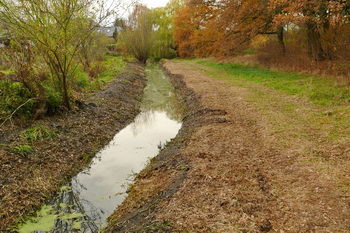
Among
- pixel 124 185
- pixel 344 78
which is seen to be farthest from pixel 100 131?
pixel 344 78

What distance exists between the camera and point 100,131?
25.6 ft

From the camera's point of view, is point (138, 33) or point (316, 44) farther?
point (138, 33)

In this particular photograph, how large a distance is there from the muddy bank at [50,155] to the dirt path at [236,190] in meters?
1.60

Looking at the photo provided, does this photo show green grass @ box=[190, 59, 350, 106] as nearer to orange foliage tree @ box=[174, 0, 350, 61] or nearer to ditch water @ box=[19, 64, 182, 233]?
orange foliage tree @ box=[174, 0, 350, 61]

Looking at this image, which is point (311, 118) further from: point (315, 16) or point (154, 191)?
point (315, 16)

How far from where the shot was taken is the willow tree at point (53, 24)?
6286 millimetres

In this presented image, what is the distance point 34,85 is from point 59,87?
2.80ft

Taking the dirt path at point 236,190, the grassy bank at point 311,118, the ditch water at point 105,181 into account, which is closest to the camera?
the dirt path at point 236,190

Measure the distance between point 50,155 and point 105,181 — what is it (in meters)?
1.39

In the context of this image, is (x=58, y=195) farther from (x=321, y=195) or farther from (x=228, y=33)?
(x=228, y=33)

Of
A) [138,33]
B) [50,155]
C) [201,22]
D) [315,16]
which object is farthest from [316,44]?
[138,33]

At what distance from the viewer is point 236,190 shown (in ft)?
13.1

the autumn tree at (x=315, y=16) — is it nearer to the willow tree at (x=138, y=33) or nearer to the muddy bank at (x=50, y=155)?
the muddy bank at (x=50, y=155)

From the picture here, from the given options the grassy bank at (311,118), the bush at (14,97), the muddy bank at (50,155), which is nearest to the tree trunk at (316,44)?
the grassy bank at (311,118)
